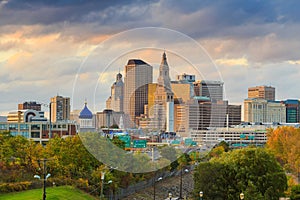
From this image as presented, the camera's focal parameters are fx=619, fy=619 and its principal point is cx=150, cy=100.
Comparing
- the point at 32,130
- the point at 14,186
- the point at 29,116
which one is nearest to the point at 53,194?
the point at 14,186

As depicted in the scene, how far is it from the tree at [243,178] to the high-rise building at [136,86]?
24.4 ft

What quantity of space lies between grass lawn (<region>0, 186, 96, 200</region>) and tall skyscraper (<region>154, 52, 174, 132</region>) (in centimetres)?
868

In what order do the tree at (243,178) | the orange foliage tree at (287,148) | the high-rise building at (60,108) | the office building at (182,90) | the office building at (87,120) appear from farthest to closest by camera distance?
the high-rise building at (60,108) → the office building at (87,120) → the orange foliage tree at (287,148) → the office building at (182,90) → the tree at (243,178)

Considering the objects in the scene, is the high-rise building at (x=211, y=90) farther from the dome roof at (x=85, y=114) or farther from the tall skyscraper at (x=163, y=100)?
the dome roof at (x=85, y=114)

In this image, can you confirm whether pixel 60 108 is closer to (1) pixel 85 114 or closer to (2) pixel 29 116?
(2) pixel 29 116

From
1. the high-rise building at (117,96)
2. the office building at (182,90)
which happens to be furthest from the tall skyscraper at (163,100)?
the high-rise building at (117,96)

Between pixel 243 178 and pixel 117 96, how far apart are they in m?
13.5

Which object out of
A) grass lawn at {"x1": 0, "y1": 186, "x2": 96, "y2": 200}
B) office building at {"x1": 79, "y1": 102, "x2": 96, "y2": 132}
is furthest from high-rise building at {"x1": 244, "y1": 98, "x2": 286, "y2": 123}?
grass lawn at {"x1": 0, "y1": 186, "x2": 96, "y2": 200}

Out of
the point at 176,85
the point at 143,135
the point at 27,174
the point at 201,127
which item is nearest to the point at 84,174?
the point at 27,174

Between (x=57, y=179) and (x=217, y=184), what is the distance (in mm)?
7742

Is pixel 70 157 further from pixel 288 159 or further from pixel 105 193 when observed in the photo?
pixel 288 159

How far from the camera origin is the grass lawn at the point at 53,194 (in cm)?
2486

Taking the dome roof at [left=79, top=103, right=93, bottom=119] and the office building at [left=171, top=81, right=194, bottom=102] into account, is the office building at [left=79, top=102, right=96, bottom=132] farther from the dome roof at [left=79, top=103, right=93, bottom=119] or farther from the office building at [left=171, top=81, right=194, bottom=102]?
the office building at [left=171, top=81, right=194, bottom=102]

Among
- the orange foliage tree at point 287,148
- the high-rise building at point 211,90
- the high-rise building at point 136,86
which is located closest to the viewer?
the high-rise building at point 136,86
